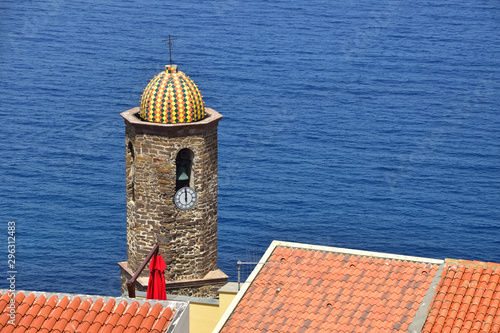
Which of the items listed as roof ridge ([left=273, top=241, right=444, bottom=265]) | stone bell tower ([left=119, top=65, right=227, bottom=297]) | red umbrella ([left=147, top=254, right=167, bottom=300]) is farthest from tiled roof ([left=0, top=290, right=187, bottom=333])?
stone bell tower ([left=119, top=65, right=227, bottom=297])

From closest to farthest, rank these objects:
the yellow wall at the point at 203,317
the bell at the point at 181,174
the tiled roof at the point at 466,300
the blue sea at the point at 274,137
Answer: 1. the tiled roof at the point at 466,300
2. the yellow wall at the point at 203,317
3. the bell at the point at 181,174
4. the blue sea at the point at 274,137

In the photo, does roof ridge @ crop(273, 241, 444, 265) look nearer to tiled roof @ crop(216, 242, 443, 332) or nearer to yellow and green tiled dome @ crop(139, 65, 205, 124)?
tiled roof @ crop(216, 242, 443, 332)

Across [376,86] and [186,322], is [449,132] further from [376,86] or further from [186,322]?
[186,322]

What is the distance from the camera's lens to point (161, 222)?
1292 inches

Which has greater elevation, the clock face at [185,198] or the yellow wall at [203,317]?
the clock face at [185,198]

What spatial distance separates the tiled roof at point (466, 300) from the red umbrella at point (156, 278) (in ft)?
30.0

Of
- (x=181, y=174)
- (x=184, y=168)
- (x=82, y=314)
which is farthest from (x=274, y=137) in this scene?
(x=82, y=314)

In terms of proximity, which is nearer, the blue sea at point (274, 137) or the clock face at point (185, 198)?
the clock face at point (185, 198)

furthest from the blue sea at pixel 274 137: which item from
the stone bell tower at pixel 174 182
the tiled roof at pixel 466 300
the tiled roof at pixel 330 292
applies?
the tiled roof at pixel 466 300

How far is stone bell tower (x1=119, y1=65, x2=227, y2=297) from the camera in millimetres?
32219

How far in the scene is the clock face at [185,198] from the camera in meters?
32.7

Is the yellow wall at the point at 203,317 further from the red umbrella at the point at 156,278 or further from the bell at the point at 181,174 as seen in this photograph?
the bell at the point at 181,174

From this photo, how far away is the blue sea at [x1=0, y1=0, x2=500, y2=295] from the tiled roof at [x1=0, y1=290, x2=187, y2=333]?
6134cm

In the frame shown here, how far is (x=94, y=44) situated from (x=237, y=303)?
163 m
